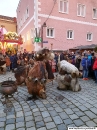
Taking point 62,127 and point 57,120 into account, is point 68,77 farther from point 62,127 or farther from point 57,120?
point 62,127

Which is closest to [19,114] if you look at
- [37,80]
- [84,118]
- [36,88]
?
[36,88]

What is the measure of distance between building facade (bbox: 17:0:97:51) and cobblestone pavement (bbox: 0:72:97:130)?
33.2 feet

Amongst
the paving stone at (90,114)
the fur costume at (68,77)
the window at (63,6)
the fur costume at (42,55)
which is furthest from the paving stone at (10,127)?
the window at (63,6)

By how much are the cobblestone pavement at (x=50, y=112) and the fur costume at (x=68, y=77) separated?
59cm

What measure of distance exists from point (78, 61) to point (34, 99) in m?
5.78

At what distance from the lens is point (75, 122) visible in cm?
351

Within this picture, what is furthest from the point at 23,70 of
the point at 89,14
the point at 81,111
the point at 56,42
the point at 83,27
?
the point at 89,14

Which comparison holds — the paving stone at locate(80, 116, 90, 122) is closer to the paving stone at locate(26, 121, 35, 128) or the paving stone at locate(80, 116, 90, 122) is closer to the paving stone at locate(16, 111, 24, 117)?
the paving stone at locate(26, 121, 35, 128)

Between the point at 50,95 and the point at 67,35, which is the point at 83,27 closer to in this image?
the point at 67,35

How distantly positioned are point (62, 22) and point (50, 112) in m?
14.4

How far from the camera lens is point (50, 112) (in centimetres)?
404

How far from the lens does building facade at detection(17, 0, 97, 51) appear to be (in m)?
15.5

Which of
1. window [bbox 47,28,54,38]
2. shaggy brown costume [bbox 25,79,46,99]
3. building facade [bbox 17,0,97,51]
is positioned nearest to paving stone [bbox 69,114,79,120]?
shaggy brown costume [bbox 25,79,46,99]

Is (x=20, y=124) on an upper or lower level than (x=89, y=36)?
lower
